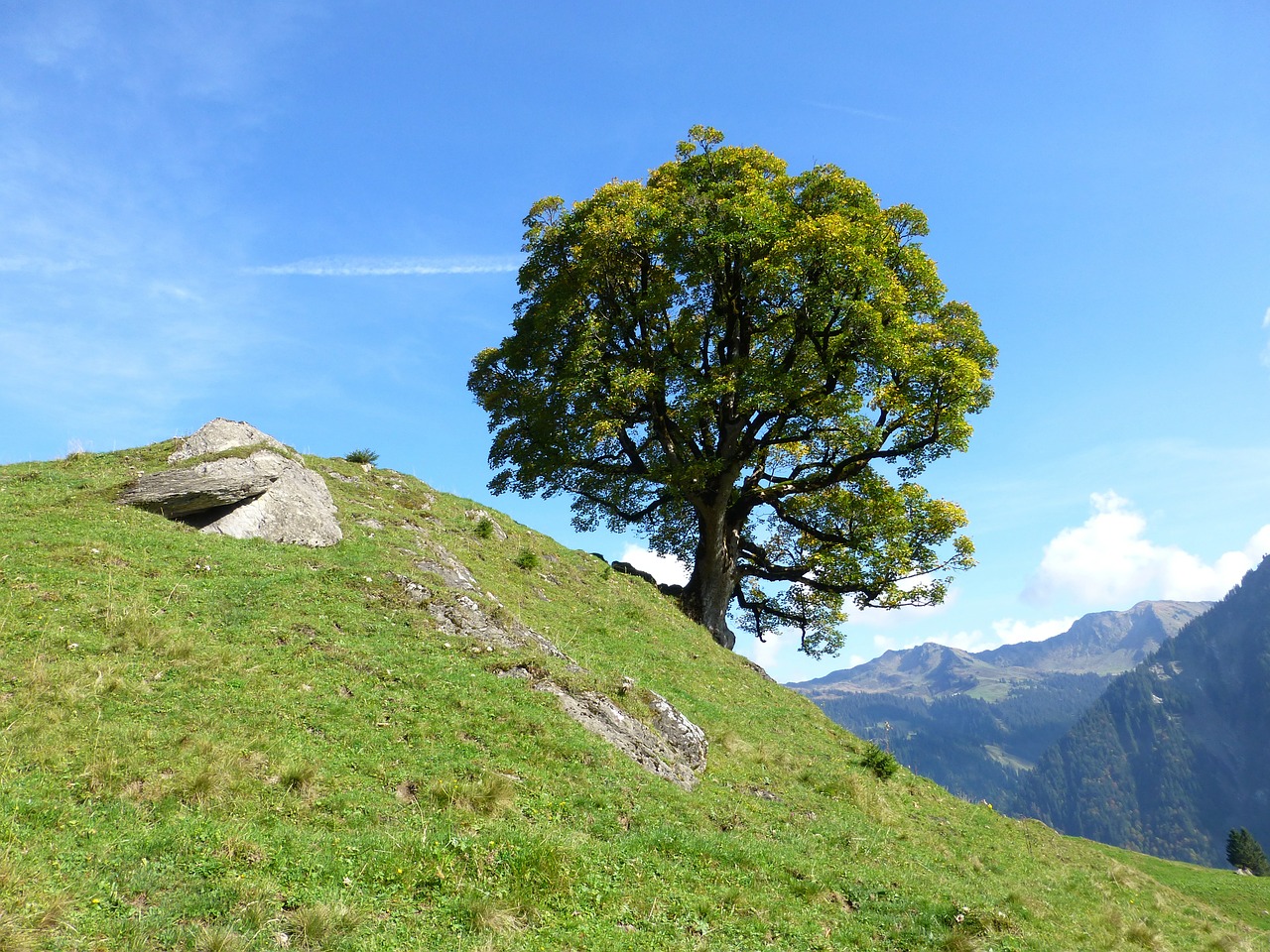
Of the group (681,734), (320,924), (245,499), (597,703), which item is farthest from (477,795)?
(245,499)

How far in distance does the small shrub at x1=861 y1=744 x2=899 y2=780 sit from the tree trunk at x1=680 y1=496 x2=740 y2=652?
1202 centimetres

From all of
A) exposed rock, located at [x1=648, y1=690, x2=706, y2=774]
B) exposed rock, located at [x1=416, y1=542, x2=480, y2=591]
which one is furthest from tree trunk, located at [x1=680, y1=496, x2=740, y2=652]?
exposed rock, located at [x1=648, y1=690, x2=706, y2=774]

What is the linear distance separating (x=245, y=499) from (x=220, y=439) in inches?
207

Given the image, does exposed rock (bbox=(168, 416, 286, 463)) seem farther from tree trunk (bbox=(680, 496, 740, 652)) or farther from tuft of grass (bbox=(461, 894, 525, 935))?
tuft of grass (bbox=(461, 894, 525, 935))

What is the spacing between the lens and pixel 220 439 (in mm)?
26500

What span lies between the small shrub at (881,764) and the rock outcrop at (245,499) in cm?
1799

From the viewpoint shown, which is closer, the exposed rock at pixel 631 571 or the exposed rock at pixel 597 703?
the exposed rock at pixel 597 703

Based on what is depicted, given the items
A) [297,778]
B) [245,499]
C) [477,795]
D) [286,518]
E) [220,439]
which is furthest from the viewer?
[220,439]

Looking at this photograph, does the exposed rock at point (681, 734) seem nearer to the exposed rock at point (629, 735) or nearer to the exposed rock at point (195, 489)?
the exposed rock at point (629, 735)

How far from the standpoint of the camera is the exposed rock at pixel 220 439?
2578cm

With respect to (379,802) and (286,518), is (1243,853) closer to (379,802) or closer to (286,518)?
(286,518)

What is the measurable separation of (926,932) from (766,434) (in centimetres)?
2298

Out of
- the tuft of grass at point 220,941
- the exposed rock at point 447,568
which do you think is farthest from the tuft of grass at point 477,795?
the exposed rock at point 447,568

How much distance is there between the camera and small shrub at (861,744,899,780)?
21453 millimetres
